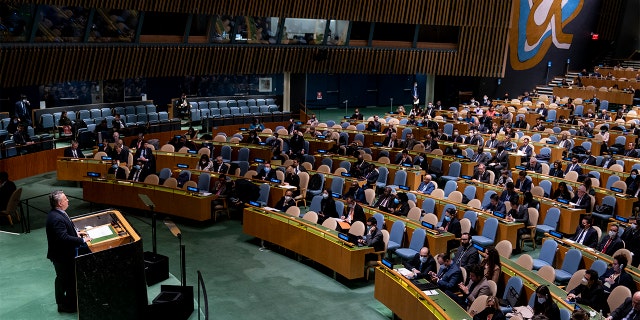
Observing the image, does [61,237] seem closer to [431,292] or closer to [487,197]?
[431,292]

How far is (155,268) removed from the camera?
392 inches

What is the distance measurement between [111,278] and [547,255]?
7097 millimetres

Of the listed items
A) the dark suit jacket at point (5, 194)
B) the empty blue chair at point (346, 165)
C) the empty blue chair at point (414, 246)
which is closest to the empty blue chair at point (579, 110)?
the empty blue chair at point (346, 165)

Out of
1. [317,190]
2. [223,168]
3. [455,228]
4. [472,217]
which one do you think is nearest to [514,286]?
[455,228]

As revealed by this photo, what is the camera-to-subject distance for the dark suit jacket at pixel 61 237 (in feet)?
24.2

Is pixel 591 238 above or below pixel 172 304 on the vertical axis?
above

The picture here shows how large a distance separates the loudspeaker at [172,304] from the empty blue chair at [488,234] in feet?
18.0

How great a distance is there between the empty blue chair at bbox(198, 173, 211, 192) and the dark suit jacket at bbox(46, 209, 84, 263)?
7.39 metres

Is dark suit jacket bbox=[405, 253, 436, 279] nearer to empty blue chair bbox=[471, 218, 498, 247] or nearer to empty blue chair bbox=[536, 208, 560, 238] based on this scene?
empty blue chair bbox=[471, 218, 498, 247]

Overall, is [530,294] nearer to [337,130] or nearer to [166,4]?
[337,130]

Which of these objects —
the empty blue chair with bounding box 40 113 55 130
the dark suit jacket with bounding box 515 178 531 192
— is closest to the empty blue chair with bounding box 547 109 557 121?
the dark suit jacket with bounding box 515 178 531 192

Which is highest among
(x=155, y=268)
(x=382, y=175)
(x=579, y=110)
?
(x=579, y=110)

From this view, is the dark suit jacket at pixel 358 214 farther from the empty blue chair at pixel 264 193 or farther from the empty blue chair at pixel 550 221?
the empty blue chair at pixel 550 221

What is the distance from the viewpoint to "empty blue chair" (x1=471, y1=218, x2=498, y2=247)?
11.9m
